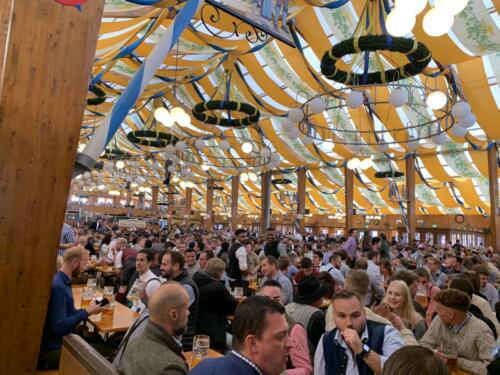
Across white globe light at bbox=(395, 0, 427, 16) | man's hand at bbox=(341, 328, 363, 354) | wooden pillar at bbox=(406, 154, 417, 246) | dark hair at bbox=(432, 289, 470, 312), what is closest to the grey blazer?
man's hand at bbox=(341, 328, 363, 354)

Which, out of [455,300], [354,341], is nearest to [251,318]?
[354,341]

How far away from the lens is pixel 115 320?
299 centimetres

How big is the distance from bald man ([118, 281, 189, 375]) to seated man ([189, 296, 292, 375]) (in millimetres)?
357

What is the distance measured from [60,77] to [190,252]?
3.55 m

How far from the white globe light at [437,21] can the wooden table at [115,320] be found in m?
2.98

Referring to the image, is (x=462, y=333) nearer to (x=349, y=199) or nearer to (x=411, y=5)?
(x=411, y=5)

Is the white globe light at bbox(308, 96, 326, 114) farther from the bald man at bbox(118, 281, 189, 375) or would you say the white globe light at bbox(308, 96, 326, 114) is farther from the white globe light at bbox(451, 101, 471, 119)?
the bald man at bbox(118, 281, 189, 375)

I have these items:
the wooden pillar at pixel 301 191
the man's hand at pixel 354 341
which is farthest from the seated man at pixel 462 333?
the wooden pillar at pixel 301 191

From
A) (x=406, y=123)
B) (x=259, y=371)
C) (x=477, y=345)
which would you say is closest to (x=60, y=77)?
(x=259, y=371)

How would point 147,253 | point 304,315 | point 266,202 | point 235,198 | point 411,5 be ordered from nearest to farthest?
point 411,5 → point 304,315 → point 147,253 → point 266,202 → point 235,198

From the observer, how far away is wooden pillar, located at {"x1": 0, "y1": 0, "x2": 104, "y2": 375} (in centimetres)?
139

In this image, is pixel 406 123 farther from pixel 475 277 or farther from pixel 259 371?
pixel 259 371

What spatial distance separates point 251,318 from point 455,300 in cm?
162

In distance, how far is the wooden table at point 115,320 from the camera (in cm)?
277
